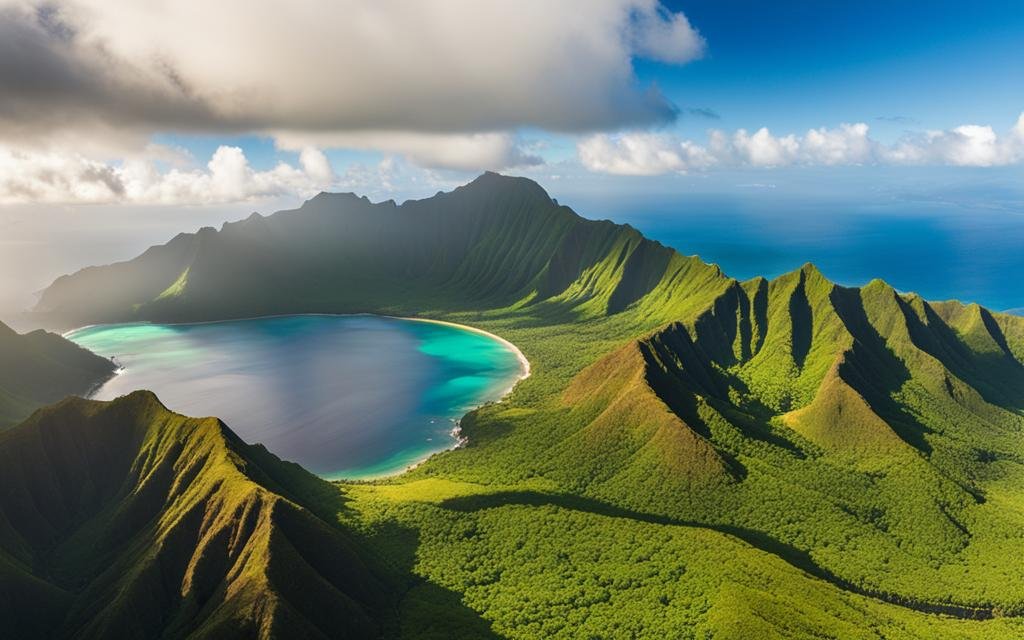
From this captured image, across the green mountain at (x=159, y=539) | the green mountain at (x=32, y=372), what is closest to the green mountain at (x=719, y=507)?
the green mountain at (x=159, y=539)

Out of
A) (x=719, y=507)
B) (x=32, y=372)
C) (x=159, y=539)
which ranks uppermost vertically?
(x=32, y=372)

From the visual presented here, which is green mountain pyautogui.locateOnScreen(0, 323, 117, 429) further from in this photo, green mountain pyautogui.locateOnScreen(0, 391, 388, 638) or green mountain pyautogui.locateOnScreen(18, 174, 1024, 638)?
green mountain pyautogui.locateOnScreen(18, 174, 1024, 638)

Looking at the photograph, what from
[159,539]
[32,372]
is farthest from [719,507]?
[32,372]

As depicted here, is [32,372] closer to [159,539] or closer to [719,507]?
[159,539]

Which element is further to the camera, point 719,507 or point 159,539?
point 719,507

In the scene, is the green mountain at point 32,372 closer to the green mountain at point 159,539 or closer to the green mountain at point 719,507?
the green mountain at point 159,539

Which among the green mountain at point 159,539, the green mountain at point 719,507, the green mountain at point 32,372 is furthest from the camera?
the green mountain at point 32,372

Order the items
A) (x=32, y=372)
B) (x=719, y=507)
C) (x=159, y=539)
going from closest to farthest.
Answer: (x=159, y=539)
(x=719, y=507)
(x=32, y=372)

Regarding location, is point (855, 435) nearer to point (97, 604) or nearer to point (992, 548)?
point (992, 548)

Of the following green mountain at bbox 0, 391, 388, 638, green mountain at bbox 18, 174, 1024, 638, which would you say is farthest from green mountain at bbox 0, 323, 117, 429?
green mountain at bbox 18, 174, 1024, 638

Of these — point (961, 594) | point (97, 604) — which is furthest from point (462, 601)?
point (961, 594)

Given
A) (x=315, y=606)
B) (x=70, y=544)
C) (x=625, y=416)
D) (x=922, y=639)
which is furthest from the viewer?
(x=625, y=416)
